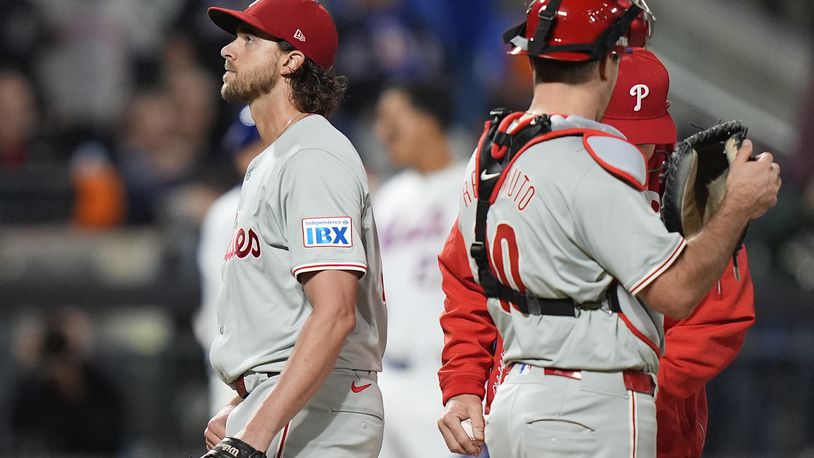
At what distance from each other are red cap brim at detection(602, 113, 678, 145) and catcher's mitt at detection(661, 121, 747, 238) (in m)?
0.31

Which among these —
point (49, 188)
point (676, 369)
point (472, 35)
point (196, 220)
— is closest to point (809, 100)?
point (472, 35)

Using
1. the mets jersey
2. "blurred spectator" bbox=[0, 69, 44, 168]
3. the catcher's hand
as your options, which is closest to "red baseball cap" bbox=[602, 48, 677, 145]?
the catcher's hand

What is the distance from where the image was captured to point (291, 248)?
328 centimetres

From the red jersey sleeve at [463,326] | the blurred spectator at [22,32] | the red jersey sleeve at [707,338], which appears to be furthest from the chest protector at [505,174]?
the blurred spectator at [22,32]

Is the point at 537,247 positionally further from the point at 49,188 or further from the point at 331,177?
the point at 49,188

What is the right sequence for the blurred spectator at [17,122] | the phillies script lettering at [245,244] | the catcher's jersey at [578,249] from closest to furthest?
the catcher's jersey at [578,249]
the phillies script lettering at [245,244]
the blurred spectator at [17,122]

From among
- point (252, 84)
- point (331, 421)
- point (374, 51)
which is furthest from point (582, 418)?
point (374, 51)

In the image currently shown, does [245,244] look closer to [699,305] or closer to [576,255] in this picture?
[576,255]

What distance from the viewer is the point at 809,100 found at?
976 centimetres

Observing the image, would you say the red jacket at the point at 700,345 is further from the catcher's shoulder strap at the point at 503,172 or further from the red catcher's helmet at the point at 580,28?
the red catcher's helmet at the point at 580,28

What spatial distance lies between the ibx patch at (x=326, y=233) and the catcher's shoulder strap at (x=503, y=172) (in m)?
0.32

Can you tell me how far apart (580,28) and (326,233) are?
79 cm

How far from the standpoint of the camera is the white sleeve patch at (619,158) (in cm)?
297

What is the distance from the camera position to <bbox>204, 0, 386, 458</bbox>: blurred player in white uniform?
3168mm
